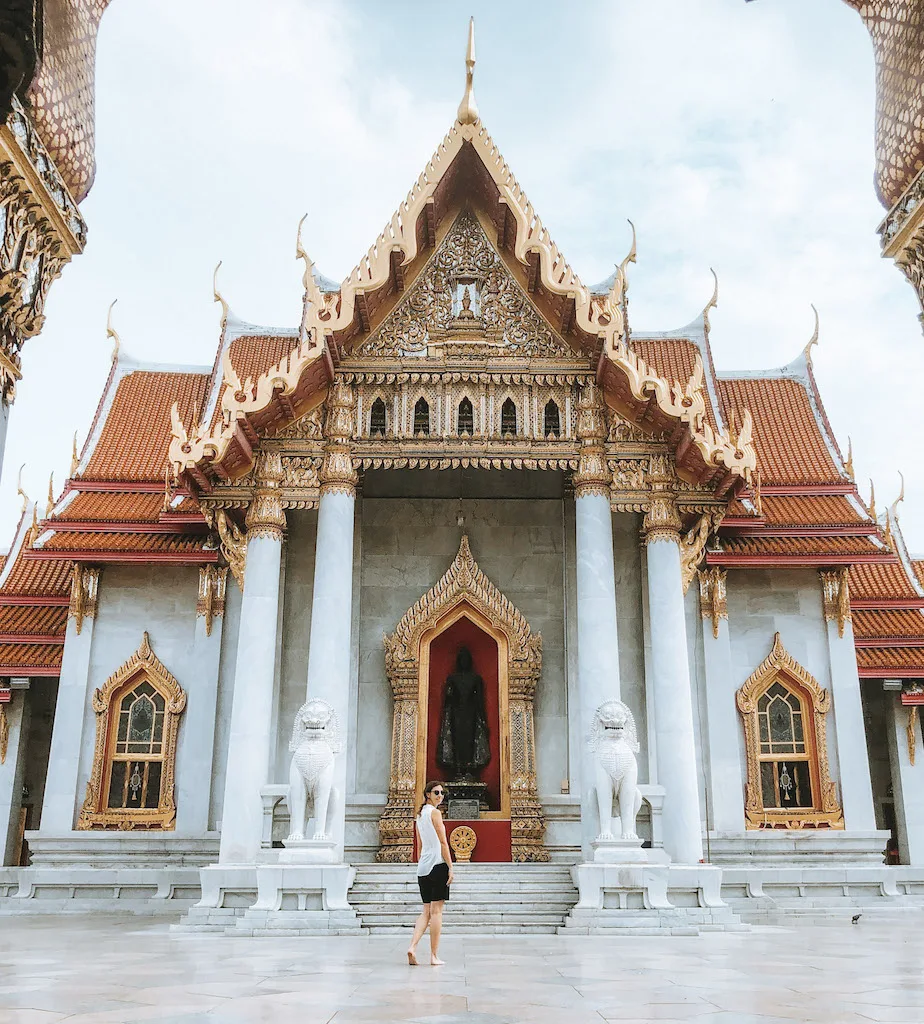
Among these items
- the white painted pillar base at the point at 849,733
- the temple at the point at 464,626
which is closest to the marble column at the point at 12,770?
the temple at the point at 464,626

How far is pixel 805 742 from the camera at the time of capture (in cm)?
1323

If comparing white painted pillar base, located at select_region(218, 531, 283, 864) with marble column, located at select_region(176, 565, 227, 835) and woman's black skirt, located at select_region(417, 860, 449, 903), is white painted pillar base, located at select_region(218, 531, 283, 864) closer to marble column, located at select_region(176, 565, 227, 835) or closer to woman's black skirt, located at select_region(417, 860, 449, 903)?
marble column, located at select_region(176, 565, 227, 835)

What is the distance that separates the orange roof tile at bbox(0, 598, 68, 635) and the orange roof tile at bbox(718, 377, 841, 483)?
983cm

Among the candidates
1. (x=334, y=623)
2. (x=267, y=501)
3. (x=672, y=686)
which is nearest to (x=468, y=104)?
(x=267, y=501)

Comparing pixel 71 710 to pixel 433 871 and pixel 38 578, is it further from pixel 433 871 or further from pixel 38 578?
pixel 433 871

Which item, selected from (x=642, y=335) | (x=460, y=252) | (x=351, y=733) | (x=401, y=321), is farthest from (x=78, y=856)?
(x=642, y=335)

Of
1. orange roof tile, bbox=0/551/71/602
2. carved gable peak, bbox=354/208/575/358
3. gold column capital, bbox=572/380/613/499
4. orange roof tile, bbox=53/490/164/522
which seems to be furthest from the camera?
orange roof tile, bbox=0/551/71/602

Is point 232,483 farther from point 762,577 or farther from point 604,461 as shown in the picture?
point 762,577

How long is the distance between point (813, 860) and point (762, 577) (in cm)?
346

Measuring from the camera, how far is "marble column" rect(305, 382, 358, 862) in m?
10.4

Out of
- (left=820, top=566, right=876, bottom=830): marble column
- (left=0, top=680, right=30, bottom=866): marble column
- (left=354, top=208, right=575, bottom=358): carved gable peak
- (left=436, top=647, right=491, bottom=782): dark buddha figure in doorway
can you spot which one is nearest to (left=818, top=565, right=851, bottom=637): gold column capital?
(left=820, top=566, right=876, bottom=830): marble column

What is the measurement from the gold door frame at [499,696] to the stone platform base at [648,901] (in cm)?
236

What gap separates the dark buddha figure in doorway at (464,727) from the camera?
12.7 m

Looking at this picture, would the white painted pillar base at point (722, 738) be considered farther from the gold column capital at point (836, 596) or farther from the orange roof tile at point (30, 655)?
the orange roof tile at point (30, 655)
